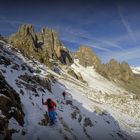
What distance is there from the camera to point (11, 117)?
18.6 m

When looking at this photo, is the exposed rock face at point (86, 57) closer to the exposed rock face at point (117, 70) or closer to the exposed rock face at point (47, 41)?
the exposed rock face at point (117, 70)

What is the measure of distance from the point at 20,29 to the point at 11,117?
99524 millimetres

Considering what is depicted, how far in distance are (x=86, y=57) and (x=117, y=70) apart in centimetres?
1895

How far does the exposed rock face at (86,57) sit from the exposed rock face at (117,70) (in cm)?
445

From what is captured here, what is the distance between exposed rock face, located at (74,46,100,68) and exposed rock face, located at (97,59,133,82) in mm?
4450

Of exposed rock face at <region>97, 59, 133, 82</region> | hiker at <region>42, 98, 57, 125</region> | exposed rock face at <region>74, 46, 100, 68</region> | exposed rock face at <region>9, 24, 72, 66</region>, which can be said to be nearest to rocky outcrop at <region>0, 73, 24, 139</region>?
hiker at <region>42, 98, 57, 125</region>

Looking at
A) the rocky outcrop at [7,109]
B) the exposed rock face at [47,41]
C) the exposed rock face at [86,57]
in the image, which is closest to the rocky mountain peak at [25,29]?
the exposed rock face at [47,41]

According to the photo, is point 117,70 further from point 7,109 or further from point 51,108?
point 7,109

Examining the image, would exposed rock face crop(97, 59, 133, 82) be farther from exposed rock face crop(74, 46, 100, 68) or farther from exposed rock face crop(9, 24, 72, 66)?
→ exposed rock face crop(9, 24, 72, 66)

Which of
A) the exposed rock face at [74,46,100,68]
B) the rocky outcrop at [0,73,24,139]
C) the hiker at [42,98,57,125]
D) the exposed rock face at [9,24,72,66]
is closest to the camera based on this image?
the rocky outcrop at [0,73,24,139]

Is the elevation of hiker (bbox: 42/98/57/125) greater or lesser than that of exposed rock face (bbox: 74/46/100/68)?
lesser

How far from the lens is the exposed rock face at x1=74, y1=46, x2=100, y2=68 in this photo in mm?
144250

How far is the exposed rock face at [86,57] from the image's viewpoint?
144 metres

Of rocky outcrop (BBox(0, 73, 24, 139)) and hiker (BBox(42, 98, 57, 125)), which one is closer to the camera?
rocky outcrop (BBox(0, 73, 24, 139))
